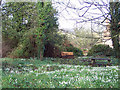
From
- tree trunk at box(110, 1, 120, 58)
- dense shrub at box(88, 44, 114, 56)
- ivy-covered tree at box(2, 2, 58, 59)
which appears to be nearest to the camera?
tree trunk at box(110, 1, 120, 58)

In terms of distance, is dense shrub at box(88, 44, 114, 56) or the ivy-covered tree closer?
the ivy-covered tree

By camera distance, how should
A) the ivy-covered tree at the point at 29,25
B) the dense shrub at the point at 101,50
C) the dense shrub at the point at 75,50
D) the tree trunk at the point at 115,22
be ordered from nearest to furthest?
1. the tree trunk at the point at 115,22
2. the ivy-covered tree at the point at 29,25
3. the dense shrub at the point at 101,50
4. the dense shrub at the point at 75,50

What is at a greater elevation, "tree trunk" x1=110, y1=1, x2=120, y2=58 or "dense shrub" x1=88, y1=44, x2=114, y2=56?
"tree trunk" x1=110, y1=1, x2=120, y2=58

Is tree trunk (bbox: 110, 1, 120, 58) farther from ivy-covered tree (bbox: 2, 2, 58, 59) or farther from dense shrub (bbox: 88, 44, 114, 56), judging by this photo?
ivy-covered tree (bbox: 2, 2, 58, 59)

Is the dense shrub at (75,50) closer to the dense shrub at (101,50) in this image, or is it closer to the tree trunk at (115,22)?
the dense shrub at (101,50)

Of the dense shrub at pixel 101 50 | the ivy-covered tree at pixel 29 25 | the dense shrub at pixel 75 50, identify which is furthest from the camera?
the dense shrub at pixel 75 50

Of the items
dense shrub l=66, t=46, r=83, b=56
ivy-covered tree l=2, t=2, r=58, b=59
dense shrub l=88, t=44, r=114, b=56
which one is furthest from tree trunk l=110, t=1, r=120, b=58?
ivy-covered tree l=2, t=2, r=58, b=59

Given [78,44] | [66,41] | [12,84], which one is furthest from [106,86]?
[78,44]

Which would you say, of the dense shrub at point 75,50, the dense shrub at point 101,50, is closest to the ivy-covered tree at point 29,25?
the dense shrub at point 75,50

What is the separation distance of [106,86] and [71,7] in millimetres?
4234

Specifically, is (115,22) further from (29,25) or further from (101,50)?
(29,25)

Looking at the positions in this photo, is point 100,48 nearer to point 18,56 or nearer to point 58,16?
point 58,16

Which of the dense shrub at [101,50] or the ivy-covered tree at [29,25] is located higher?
the ivy-covered tree at [29,25]

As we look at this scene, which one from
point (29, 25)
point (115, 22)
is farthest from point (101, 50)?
point (29, 25)
